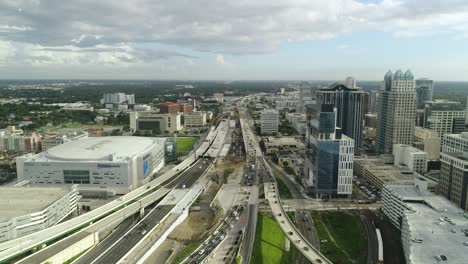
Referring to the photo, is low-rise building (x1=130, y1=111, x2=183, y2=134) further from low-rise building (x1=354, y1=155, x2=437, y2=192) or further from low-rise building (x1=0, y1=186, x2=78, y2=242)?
low-rise building (x1=0, y1=186, x2=78, y2=242)

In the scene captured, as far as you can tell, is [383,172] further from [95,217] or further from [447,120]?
[95,217]

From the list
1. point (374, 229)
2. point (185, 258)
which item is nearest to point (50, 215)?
point (185, 258)

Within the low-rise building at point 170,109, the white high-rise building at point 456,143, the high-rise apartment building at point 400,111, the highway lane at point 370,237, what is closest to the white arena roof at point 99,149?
the highway lane at point 370,237

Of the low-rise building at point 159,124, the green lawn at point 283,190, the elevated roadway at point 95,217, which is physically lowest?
the green lawn at point 283,190

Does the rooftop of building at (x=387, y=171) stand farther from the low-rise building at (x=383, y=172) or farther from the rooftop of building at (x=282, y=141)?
the rooftop of building at (x=282, y=141)

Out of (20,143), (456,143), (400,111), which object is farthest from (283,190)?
(20,143)
